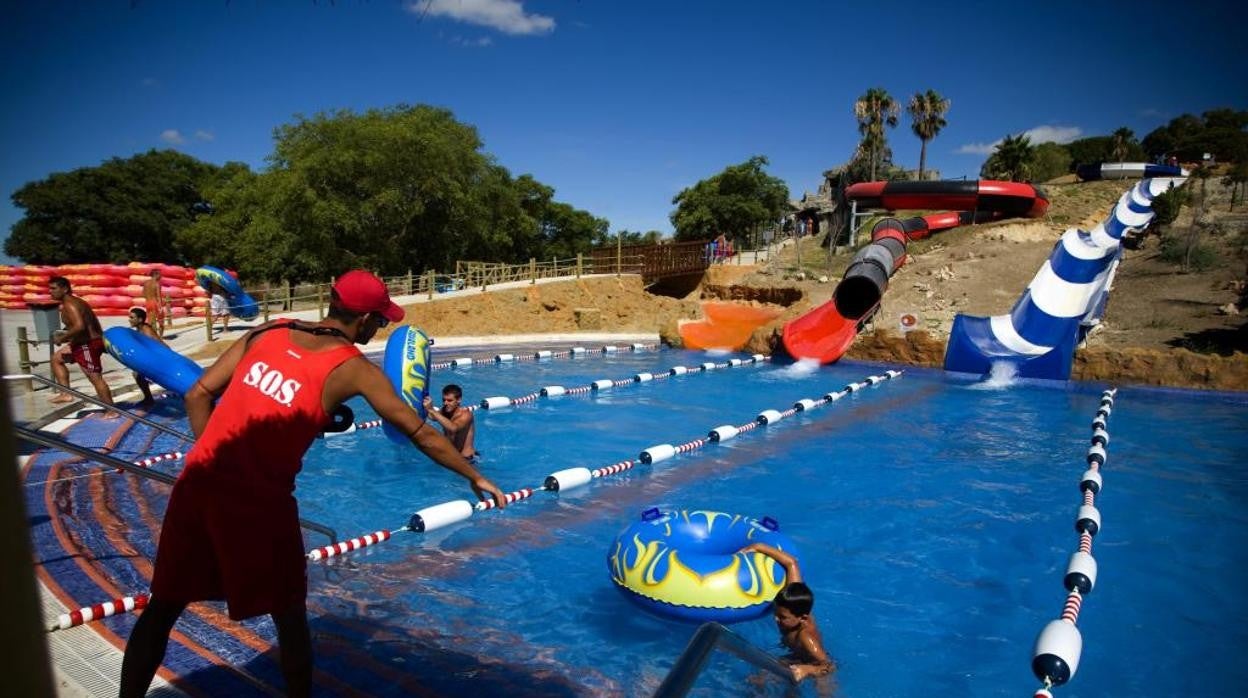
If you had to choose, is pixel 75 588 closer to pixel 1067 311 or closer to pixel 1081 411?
pixel 1081 411

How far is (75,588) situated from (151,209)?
43.1m

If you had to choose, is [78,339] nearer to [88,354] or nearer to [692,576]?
[88,354]

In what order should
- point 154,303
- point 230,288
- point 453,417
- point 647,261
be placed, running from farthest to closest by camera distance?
point 647,261 → point 230,288 → point 154,303 → point 453,417

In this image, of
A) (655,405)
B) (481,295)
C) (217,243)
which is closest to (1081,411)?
(655,405)

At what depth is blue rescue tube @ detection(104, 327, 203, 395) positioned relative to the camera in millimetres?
7848

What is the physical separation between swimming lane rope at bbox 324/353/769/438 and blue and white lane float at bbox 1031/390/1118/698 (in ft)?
21.7

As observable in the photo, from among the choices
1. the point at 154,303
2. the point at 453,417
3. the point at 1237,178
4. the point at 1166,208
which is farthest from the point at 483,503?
the point at 1237,178

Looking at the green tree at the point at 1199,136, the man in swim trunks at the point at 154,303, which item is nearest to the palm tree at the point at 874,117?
the green tree at the point at 1199,136

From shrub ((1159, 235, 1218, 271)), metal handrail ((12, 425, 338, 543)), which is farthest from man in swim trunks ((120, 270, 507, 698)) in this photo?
shrub ((1159, 235, 1218, 271))

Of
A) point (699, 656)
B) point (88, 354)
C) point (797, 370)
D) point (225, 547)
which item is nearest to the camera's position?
point (699, 656)

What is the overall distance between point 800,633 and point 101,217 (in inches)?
1803

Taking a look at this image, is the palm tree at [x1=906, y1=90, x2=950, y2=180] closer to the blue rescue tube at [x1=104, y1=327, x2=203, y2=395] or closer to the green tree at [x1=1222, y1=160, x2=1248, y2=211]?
the green tree at [x1=1222, y1=160, x2=1248, y2=211]

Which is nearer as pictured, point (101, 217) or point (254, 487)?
point (254, 487)

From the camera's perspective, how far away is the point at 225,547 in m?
2.55
